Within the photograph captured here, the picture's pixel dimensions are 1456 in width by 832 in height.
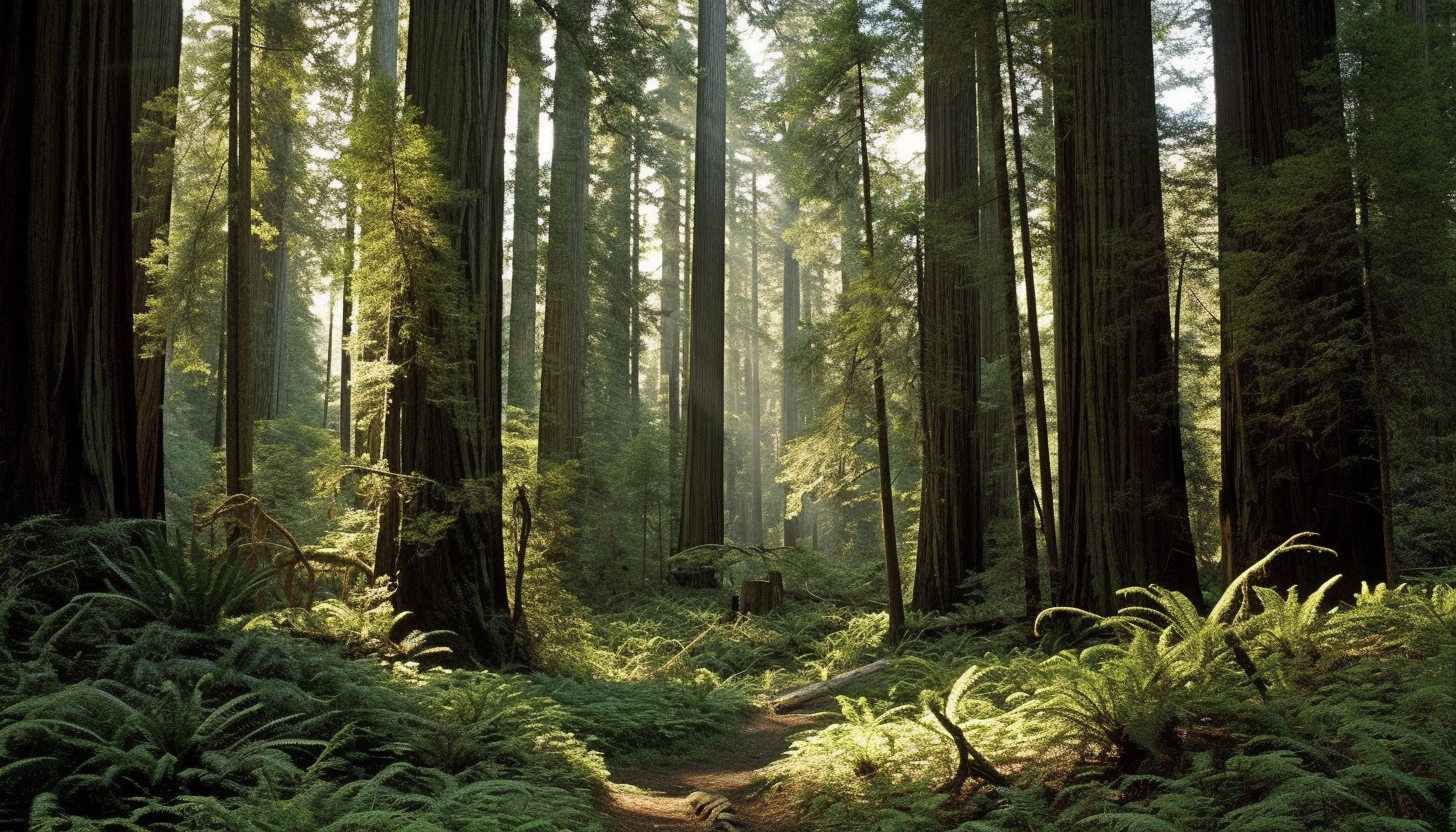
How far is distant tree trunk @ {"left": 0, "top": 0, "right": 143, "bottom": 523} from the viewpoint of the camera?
4.34 metres

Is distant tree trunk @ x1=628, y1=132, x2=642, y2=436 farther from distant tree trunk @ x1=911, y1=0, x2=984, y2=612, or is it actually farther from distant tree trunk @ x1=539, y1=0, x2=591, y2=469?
distant tree trunk @ x1=911, y1=0, x2=984, y2=612

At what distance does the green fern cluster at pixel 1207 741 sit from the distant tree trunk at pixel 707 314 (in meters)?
10.1

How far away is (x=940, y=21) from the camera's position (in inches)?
326

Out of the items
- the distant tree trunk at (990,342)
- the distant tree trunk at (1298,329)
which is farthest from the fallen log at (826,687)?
the distant tree trunk at (1298,329)

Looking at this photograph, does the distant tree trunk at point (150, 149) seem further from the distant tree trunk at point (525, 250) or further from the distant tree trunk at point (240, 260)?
the distant tree trunk at point (525, 250)

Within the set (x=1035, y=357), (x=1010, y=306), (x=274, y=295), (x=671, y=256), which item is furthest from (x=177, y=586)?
(x=671, y=256)

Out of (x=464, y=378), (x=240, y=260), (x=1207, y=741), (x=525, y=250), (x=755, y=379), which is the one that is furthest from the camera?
(x=755, y=379)

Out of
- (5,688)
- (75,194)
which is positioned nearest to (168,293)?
(75,194)

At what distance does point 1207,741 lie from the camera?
347 cm

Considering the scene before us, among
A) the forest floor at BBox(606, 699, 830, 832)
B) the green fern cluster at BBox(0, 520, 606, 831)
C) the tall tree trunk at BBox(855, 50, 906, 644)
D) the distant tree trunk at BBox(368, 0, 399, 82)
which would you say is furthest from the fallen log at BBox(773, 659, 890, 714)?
the distant tree trunk at BBox(368, 0, 399, 82)

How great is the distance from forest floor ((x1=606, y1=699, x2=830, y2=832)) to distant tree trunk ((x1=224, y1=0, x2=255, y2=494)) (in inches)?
168

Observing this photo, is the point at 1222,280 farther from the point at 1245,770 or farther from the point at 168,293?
the point at 168,293

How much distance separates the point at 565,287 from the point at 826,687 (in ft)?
31.0

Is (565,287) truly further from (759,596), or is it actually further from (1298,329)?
(1298,329)
